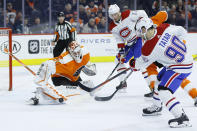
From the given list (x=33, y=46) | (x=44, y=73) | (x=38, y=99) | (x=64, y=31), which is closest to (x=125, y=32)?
(x=44, y=73)

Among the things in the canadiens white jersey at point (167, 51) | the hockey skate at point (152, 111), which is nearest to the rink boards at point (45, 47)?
the hockey skate at point (152, 111)

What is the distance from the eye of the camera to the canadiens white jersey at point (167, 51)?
10.9 feet

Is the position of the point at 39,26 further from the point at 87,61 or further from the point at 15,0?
the point at 87,61

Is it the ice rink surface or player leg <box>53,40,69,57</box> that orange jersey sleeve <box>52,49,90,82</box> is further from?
player leg <box>53,40,69,57</box>

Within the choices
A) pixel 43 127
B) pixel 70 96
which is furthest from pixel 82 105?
pixel 43 127

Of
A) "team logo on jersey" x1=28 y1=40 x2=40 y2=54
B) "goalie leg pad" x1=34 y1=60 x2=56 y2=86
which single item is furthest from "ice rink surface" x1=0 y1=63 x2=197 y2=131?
"team logo on jersey" x1=28 y1=40 x2=40 y2=54

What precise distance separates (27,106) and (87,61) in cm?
78

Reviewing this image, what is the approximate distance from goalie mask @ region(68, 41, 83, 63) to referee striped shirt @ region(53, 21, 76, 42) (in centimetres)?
201

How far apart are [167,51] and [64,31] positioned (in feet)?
10.2

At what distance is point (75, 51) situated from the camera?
414 centimetres

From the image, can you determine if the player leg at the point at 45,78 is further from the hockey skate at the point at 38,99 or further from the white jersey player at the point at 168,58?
the white jersey player at the point at 168,58

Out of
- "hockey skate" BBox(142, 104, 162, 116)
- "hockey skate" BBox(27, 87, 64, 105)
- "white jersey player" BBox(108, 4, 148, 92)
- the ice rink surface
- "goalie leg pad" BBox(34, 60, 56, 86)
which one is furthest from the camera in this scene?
"white jersey player" BBox(108, 4, 148, 92)

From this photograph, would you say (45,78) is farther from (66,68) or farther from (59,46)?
(59,46)

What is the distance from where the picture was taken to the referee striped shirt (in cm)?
618
